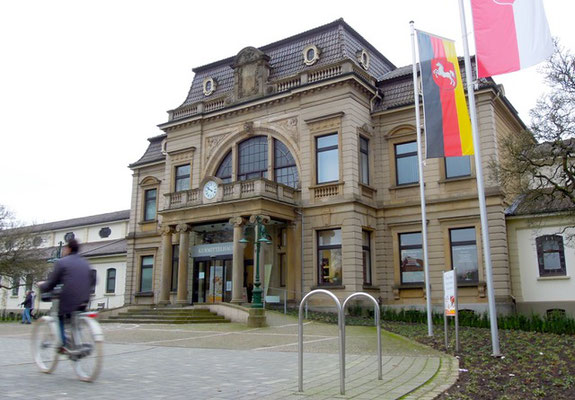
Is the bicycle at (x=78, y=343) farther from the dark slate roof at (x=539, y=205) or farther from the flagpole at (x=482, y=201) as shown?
the dark slate roof at (x=539, y=205)

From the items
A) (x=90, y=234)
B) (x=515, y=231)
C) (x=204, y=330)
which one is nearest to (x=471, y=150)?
(x=204, y=330)

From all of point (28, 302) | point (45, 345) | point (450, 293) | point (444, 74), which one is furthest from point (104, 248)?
point (45, 345)

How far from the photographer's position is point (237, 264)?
2512 cm

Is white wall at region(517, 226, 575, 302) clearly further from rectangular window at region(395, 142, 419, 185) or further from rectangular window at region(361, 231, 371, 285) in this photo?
rectangular window at region(361, 231, 371, 285)

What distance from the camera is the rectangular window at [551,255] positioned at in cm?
2372

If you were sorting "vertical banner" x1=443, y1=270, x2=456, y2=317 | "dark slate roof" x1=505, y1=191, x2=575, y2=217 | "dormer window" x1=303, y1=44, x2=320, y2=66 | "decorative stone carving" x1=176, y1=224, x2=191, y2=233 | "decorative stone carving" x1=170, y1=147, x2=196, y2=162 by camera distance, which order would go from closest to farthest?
"vertical banner" x1=443, y1=270, x2=456, y2=317
"dark slate roof" x1=505, y1=191, x2=575, y2=217
"decorative stone carving" x1=176, y1=224, x2=191, y2=233
"dormer window" x1=303, y1=44, x2=320, y2=66
"decorative stone carving" x1=170, y1=147, x2=196, y2=162

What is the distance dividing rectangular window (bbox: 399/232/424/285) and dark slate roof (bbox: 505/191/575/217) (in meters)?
4.43

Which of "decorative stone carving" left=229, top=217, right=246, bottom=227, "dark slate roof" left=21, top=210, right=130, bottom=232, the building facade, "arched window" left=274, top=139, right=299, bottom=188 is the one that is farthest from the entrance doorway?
"dark slate roof" left=21, top=210, right=130, bottom=232

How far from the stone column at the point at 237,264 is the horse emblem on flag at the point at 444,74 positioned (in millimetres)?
12593

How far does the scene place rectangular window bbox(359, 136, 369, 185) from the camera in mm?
27181

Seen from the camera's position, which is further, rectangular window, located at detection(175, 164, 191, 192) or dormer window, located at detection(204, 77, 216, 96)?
dormer window, located at detection(204, 77, 216, 96)

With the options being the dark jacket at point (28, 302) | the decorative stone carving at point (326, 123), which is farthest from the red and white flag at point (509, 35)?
→ the dark jacket at point (28, 302)

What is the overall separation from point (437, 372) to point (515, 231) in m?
18.6

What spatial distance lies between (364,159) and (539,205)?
29.4 feet
